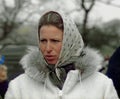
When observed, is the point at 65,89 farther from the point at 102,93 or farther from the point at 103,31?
the point at 103,31

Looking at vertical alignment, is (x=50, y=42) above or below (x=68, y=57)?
above

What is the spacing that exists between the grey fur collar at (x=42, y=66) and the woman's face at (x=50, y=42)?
147 millimetres

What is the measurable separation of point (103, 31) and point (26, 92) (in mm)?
17442

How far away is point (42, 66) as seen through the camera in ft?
12.9

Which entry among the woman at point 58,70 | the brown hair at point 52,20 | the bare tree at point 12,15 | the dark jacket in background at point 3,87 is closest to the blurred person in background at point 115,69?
the dark jacket in background at point 3,87

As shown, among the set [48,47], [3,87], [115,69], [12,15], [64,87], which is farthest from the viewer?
[12,15]

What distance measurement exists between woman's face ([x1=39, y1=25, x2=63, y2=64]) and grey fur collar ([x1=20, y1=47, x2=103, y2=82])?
0.48 ft

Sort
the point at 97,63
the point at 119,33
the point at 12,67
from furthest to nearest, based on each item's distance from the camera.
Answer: the point at 119,33 < the point at 12,67 < the point at 97,63

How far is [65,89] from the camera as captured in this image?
3863mm

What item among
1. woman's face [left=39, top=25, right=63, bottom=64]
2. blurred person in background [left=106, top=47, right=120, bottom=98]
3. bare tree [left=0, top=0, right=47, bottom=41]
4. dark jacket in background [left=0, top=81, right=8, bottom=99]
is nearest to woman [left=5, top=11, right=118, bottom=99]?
woman's face [left=39, top=25, right=63, bottom=64]

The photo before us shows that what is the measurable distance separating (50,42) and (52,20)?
0.18 metres

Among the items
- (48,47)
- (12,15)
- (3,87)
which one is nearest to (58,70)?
(48,47)

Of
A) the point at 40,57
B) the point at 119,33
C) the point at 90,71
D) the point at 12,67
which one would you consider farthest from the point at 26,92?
the point at 119,33

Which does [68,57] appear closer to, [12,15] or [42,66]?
[42,66]
